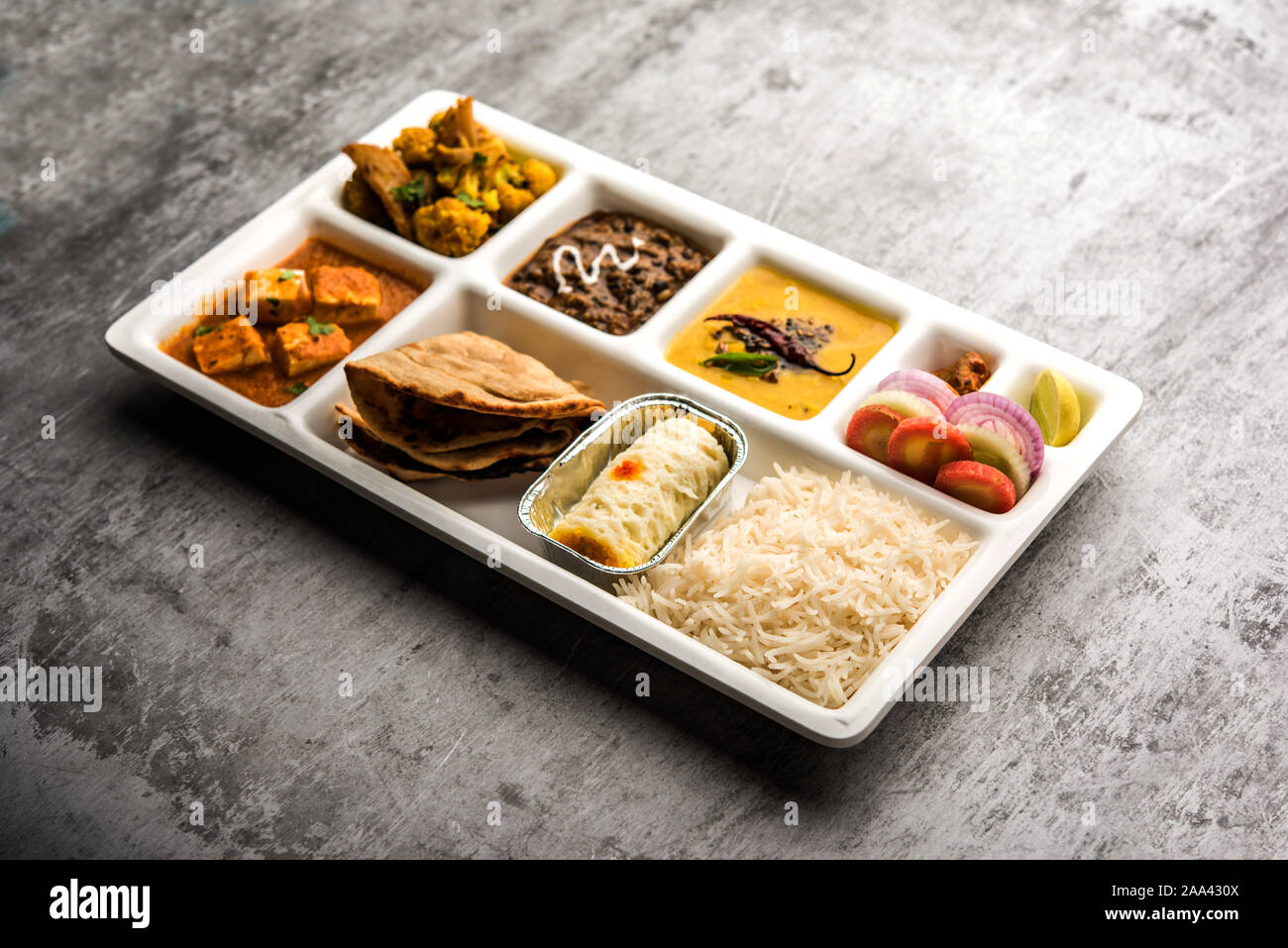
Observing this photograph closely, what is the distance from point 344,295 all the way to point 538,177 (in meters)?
0.90

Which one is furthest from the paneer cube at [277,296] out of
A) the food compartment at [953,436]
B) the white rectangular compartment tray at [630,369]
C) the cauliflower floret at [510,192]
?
the food compartment at [953,436]

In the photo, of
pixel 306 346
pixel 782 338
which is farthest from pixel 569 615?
pixel 306 346

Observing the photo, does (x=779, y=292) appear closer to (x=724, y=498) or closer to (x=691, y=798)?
(x=724, y=498)

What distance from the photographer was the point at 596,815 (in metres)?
3.56

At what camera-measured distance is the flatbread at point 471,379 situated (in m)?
3.99

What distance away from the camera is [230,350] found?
4.43 meters

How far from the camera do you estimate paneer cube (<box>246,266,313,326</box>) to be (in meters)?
4.54

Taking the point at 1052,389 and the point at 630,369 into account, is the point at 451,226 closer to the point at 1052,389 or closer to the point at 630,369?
the point at 630,369

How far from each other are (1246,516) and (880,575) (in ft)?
4.52

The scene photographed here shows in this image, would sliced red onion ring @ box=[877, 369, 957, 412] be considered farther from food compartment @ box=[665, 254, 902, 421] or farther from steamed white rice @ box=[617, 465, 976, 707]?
steamed white rice @ box=[617, 465, 976, 707]

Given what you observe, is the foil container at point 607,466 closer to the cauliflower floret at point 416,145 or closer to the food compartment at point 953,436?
the food compartment at point 953,436

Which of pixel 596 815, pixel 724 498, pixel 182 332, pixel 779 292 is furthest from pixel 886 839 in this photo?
pixel 182 332

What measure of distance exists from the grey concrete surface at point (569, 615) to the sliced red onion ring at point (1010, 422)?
1.26 ft
